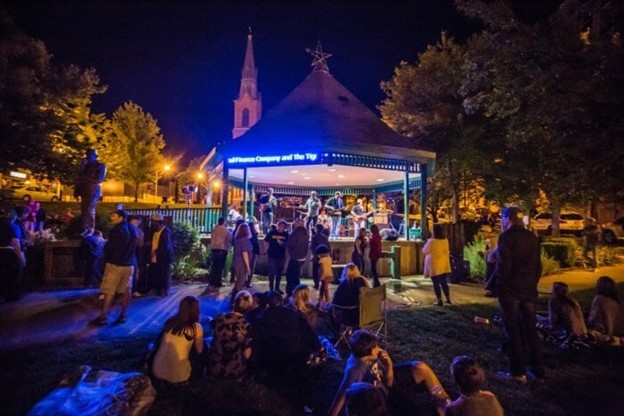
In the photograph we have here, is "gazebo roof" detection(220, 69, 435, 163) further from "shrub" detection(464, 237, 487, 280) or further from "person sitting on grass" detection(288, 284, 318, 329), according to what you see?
"person sitting on grass" detection(288, 284, 318, 329)

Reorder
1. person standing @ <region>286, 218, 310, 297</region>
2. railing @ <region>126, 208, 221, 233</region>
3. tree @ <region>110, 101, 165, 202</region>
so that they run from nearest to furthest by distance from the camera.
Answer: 1. person standing @ <region>286, 218, 310, 297</region>
2. railing @ <region>126, 208, 221, 233</region>
3. tree @ <region>110, 101, 165, 202</region>

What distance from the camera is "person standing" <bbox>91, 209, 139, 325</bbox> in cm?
647

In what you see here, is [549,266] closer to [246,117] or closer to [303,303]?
[303,303]

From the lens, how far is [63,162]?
18.3m

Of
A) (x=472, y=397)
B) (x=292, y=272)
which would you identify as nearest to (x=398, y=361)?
(x=472, y=397)

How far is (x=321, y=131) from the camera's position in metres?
14.0

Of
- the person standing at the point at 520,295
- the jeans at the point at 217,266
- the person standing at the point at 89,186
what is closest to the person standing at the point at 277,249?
the jeans at the point at 217,266

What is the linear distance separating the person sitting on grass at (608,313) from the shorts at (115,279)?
7.67 metres

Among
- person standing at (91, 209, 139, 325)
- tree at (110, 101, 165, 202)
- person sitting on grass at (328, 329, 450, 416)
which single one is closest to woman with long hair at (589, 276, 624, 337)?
person sitting on grass at (328, 329, 450, 416)

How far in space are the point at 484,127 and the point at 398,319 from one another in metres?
14.4

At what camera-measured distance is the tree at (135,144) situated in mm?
36125

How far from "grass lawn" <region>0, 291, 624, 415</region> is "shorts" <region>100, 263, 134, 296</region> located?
1.09 m

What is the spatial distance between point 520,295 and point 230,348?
3.48m

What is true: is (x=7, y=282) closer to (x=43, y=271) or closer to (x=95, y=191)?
(x=43, y=271)
